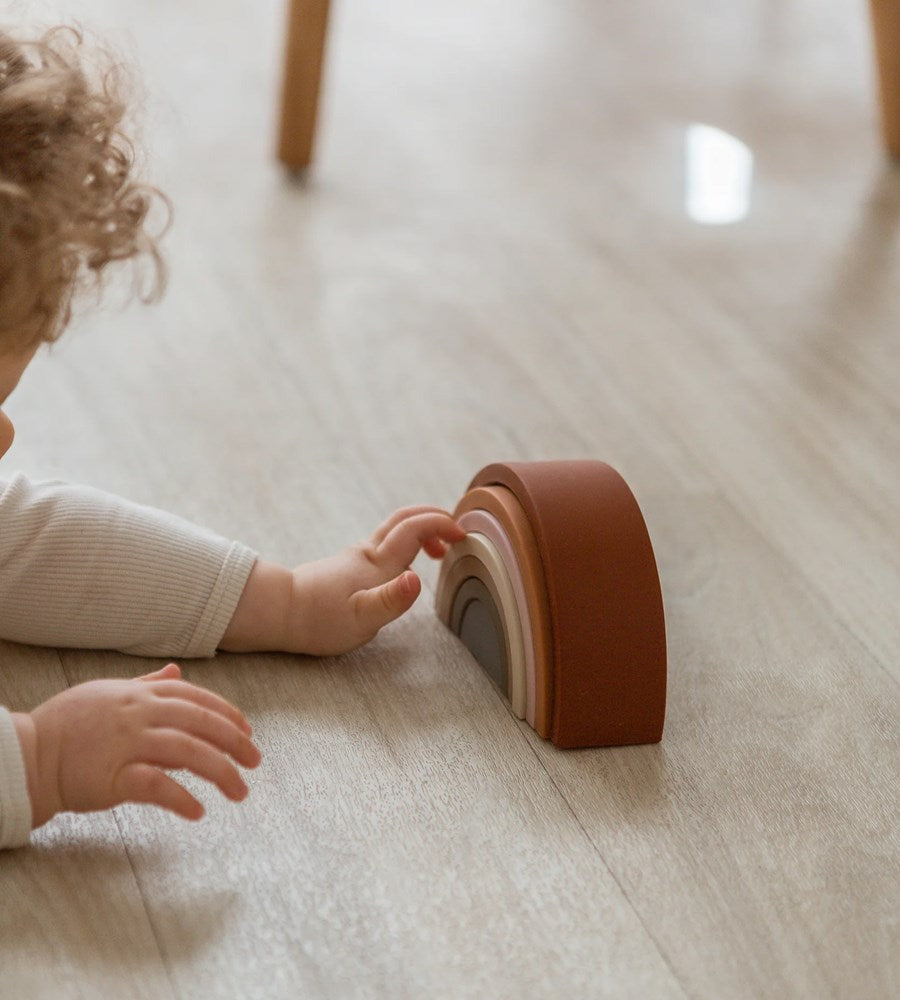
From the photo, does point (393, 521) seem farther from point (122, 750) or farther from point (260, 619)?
point (122, 750)

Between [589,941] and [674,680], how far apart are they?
20cm

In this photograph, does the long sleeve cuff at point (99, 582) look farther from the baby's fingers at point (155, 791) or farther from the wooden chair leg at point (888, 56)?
the wooden chair leg at point (888, 56)

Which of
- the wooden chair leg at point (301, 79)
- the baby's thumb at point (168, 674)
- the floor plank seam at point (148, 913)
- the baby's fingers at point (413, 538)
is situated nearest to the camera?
the floor plank seam at point (148, 913)

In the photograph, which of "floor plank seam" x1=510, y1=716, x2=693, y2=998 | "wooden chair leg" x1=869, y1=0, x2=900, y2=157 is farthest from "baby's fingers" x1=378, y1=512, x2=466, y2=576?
"wooden chair leg" x1=869, y1=0, x2=900, y2=157

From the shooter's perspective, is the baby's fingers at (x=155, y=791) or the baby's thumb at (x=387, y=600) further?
the baby's thumb at (x=387, y=600)

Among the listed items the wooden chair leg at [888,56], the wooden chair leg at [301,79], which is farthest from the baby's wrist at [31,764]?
the wooden chair leg at [888,56]

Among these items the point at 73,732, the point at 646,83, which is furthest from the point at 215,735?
the point at 646,83

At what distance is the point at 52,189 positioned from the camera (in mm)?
605

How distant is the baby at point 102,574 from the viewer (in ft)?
1.87

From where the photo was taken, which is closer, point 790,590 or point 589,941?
point 589,941

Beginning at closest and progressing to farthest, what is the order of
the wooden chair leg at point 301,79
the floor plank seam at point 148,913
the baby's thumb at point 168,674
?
the floor plank seam at point 148,913 → the baby's thumb at point 168,674 → the wooden chair leg at point 301,79

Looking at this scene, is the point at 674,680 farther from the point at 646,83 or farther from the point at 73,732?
the point at 646,83

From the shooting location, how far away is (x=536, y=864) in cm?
59

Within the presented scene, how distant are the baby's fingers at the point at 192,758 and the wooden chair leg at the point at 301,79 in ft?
2.75
